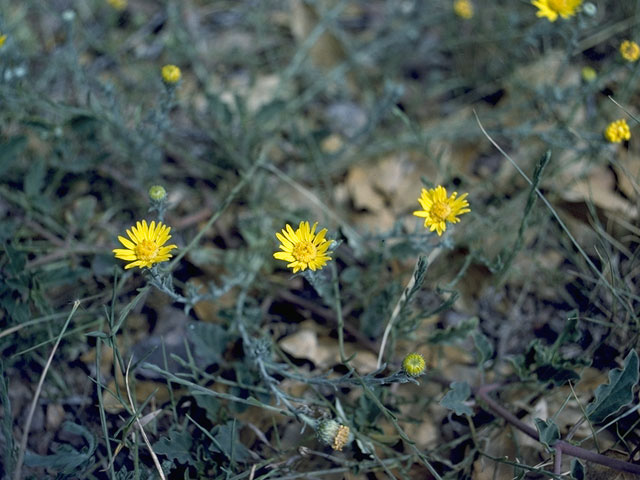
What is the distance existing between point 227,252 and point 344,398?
0.95 metres

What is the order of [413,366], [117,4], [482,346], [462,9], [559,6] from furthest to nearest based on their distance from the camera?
[117,4] → [462,9] → [559,6] → [482,346] → [413,366]

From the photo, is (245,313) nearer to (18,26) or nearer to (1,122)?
(1,122)

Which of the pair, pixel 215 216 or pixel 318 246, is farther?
pixel 215 216

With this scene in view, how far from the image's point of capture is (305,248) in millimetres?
1969

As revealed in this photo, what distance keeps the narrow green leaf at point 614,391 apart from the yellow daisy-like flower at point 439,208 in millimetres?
786

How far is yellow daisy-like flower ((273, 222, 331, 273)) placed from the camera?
1.91m

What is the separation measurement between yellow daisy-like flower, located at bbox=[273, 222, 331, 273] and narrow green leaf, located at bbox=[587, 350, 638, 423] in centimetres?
109

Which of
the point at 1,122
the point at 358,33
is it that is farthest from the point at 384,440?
the point at 358,33

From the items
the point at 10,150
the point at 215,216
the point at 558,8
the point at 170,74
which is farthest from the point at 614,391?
the point at 10,150

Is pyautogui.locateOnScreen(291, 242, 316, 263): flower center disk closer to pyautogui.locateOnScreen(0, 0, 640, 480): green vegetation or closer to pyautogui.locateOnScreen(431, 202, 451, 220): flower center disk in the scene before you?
pyautogui.locateOnScreen(0, 0, 640, 480): green vegetation

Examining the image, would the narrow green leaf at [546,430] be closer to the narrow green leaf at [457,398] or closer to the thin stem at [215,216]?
the narrow green leaf at [457,398]

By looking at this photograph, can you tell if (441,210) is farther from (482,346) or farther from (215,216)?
(215,216)

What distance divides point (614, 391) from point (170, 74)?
2197 mm

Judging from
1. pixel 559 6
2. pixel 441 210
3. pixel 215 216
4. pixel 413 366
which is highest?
pixel 559 6
